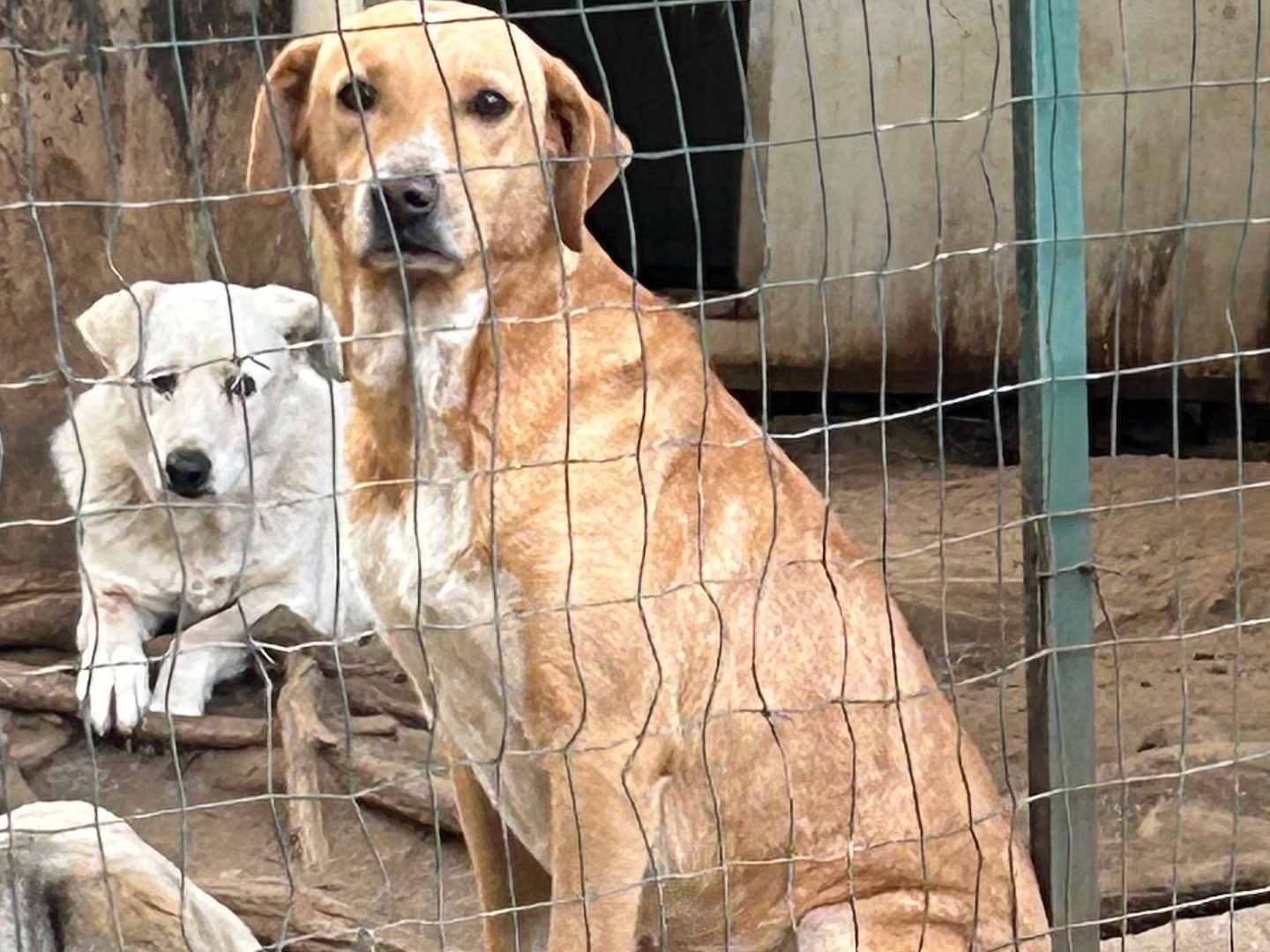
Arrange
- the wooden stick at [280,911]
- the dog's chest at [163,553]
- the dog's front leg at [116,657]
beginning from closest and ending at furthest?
the wooden stick at [280,911] → the dog's front leg at [116,657] → the dog's chest at [163,553]

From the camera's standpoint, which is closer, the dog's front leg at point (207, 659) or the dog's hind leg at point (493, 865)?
the dog's hind leg at point (493, 865)

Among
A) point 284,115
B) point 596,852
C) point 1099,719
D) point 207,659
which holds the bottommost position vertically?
point 1099,719

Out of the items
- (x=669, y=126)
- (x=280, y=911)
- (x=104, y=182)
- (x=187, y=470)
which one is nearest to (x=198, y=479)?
(x=187, y=470)

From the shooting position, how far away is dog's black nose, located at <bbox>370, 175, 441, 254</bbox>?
261cm

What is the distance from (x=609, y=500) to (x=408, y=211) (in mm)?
537

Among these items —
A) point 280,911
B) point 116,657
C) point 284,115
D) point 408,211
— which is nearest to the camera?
point 408,211

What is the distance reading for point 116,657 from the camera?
4.99 meters

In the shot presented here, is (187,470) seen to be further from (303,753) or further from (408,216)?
(408,216)

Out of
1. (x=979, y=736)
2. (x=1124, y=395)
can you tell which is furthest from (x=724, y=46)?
(x=979, y=736)

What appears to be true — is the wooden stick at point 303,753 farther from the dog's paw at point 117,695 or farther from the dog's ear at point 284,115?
the dog's ear at point 284,115

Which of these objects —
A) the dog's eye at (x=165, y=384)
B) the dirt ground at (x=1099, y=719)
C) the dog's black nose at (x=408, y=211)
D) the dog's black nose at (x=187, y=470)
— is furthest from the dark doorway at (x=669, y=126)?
the dog's black nose at (x=408, y=211)

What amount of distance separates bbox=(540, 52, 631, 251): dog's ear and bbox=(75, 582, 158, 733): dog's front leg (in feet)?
7.15

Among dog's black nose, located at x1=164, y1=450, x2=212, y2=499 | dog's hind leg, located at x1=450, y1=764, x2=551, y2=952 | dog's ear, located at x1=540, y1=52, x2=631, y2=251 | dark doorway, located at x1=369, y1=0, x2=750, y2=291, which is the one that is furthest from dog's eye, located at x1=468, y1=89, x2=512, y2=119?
dark doorway, located at x1=369, y1=0, x2=750, y2=291

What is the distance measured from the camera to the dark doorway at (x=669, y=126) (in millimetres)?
8789
